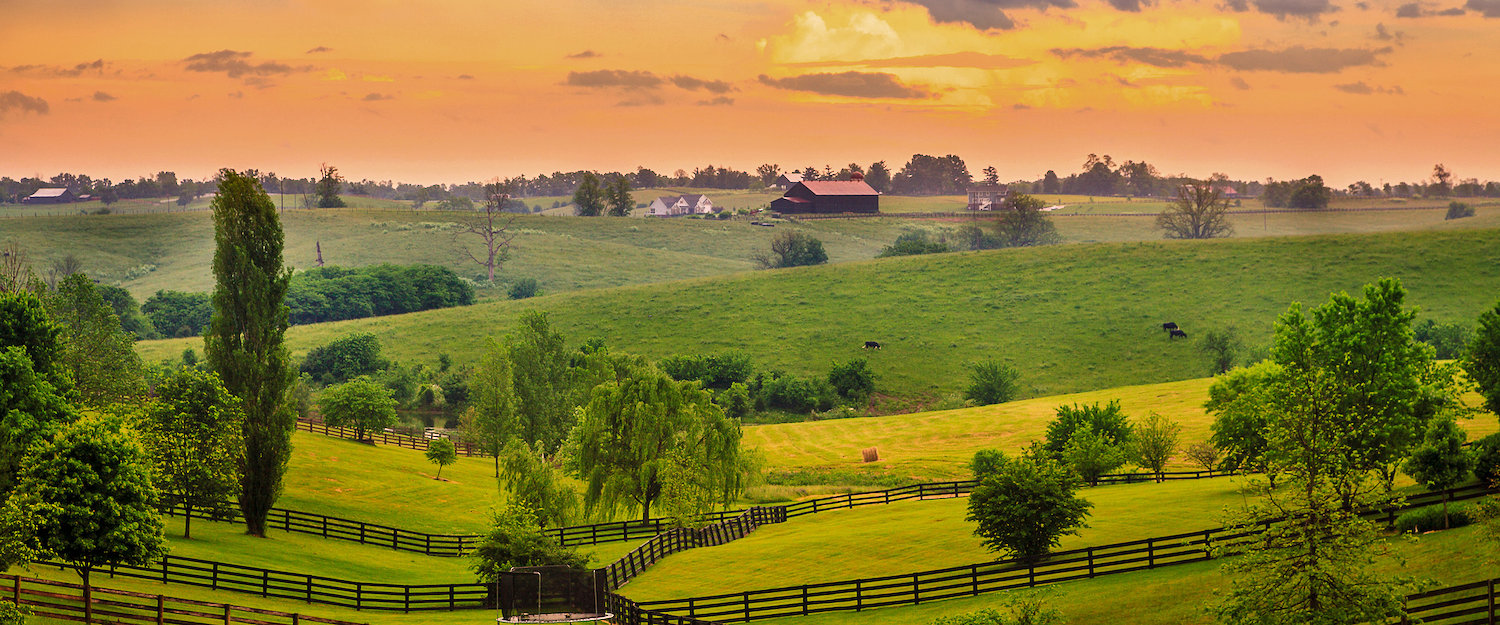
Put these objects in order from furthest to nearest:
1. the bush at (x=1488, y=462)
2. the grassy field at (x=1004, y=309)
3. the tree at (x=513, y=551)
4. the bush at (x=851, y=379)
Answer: the grassy field at (x=1004, y=309) < the bush at (x=851, y=379) < the tree at (x=513, y=551) < the bush at (x=1488, y=462)

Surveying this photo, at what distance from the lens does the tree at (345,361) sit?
113 metres

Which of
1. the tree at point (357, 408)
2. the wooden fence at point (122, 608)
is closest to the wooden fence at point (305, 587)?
the wooden fence at point (122, 608)

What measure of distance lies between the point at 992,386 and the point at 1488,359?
60.0 metres

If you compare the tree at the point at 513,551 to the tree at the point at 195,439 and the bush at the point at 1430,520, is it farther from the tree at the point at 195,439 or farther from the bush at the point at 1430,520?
the bush at the point at 1430,520

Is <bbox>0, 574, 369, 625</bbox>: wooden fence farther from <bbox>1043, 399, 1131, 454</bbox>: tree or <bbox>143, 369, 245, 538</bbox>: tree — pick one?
<bbox>1043, 399, 1131, 454</bbox>: tree

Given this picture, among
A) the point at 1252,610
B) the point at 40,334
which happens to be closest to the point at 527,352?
the point at 40,334

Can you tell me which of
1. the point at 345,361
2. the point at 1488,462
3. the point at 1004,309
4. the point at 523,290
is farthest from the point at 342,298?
the point at 1488,462

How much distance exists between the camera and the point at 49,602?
3000cm

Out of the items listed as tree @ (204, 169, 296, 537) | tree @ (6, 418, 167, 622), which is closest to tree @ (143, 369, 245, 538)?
tree @ (204, 169, 296, 537)

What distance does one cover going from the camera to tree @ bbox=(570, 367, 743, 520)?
176 feet

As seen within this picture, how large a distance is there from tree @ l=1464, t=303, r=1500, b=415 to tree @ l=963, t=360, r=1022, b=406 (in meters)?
58.1

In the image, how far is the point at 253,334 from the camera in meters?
51.7

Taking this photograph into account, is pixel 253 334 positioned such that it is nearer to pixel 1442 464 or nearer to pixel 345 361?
pixel 1442 464

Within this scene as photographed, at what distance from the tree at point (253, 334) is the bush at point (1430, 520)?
41484 mm
